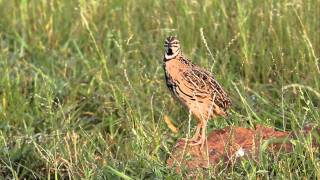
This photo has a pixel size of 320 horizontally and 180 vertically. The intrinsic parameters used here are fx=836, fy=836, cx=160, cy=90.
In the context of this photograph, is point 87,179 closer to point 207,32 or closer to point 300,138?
point 300,138

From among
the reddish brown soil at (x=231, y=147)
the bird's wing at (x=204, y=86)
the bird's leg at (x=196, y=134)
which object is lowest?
the bird's leg at (x=196, y=134)

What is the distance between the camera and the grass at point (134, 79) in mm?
4922

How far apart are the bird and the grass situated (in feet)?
0.45

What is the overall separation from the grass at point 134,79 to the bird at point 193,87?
0.14m

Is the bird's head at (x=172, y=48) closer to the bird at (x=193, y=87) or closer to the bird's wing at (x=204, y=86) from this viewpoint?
the bird at (x=193, y=87)

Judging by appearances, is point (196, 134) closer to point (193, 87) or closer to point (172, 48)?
point (193, 87)

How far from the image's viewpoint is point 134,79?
6.53 meters

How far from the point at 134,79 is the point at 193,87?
53.2 inches

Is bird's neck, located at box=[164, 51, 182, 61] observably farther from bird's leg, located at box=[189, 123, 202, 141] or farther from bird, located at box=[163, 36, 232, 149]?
bird's leg, located at box=[189, 123, 202, 141]

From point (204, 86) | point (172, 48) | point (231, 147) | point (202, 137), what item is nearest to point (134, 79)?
point (172, 48)

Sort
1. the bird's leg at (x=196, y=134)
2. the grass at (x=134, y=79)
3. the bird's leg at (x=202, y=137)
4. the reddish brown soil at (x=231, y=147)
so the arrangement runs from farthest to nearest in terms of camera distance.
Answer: the bird's leg at (x=196, y=134)
the bird's leg at (x=202, y=137)
the grass at (x=134, y=79)
the reddish brown soil at (x=231, y=147)

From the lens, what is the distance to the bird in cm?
523

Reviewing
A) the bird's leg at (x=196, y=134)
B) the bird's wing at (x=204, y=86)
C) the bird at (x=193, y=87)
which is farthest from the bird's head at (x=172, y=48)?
the bird's leg at (x=196, y=134)

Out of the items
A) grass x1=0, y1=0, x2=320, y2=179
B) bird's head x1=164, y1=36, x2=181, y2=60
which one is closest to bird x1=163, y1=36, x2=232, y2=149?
bird's head x1=164, y1=36, x2=181, y2=60
